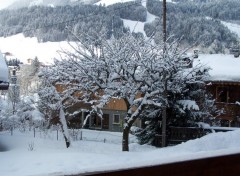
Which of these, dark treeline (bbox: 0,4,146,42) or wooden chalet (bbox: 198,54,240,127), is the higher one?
dark treeline (bbox: 0,4,146,42)

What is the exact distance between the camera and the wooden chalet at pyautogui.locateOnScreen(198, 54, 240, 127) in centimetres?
2608

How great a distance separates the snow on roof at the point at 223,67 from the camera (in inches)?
1057

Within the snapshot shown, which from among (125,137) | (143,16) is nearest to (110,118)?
(125,137)

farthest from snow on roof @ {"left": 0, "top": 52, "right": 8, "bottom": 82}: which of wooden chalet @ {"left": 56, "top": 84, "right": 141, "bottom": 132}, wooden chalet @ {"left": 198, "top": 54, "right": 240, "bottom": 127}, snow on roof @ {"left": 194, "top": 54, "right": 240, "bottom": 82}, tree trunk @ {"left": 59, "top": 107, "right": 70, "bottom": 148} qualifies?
wooden chalet @ {"left": 56, "top": 84, "right": 141, "bottom": 132}

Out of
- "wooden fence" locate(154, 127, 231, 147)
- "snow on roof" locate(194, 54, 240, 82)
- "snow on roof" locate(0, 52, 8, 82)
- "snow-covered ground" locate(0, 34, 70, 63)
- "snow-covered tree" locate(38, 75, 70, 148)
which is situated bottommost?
"wooden fence" locate(154, 127, 231, 147)

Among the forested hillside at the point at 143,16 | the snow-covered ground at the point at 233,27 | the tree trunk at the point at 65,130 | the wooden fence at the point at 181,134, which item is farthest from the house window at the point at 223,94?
the snow-covered ground at the point at 233,27

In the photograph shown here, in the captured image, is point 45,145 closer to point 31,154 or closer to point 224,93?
point 31,154

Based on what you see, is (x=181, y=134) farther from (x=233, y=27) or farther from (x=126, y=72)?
(x=233, y=27)

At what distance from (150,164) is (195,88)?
17446 millimetres

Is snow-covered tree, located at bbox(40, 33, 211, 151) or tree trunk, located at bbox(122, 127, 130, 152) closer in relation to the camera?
snow-covered tree, located at bbox(40, 33, 211, 151)

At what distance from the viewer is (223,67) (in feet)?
95.8

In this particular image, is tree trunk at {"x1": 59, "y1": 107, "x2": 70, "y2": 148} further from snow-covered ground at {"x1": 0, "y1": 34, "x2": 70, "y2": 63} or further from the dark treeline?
snow-covered ground at {"x1": 0, "y1": 34, "x2": 70, "y2": 63}

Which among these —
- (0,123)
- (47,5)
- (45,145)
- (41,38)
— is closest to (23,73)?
(41,38)

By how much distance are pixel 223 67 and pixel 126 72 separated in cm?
1514
